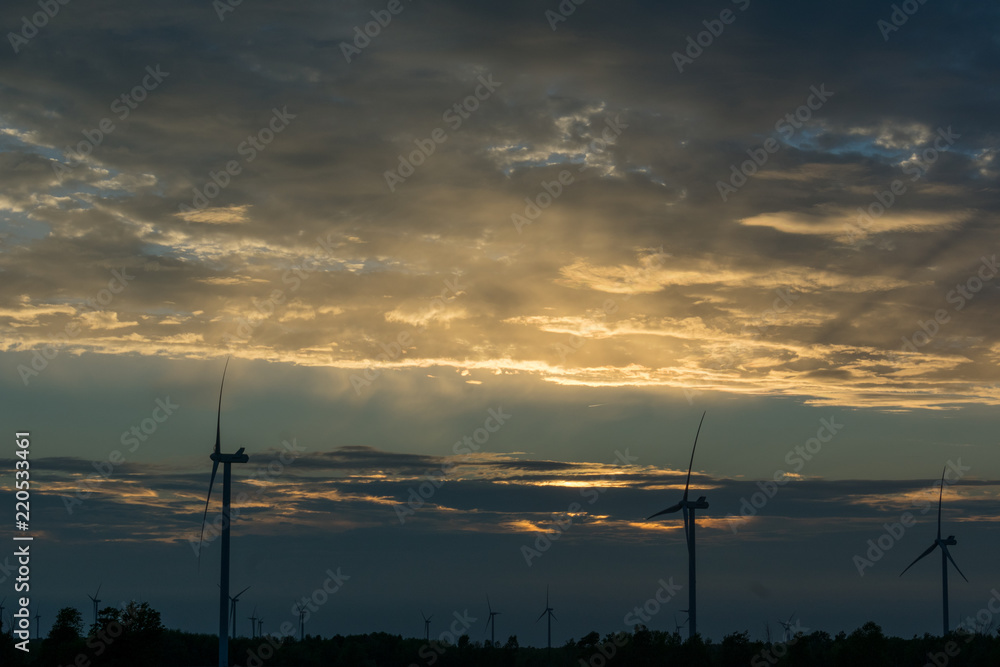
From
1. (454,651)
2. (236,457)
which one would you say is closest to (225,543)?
(236,457)

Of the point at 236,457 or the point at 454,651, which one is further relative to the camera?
the point at 454,651

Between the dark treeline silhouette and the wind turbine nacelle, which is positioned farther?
the wind turbine nacelle

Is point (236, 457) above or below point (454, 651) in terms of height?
above

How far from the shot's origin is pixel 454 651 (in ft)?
461

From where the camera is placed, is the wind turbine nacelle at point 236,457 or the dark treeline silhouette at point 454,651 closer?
the dark treeline silhouette at point 454,651

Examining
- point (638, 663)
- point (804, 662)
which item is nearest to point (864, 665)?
point (804, 662)

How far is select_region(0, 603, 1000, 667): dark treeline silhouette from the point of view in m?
81.7

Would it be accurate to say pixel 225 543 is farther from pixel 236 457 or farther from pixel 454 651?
pixel 454 651

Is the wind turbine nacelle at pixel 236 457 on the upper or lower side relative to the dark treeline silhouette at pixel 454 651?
upper

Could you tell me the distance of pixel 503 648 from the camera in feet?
461

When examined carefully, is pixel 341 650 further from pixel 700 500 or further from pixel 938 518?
pixel 938 518

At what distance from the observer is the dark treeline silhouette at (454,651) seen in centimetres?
8169

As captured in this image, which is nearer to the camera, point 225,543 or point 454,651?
point 225,543

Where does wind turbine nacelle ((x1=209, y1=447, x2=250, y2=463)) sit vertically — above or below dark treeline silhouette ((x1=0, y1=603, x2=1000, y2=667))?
above
